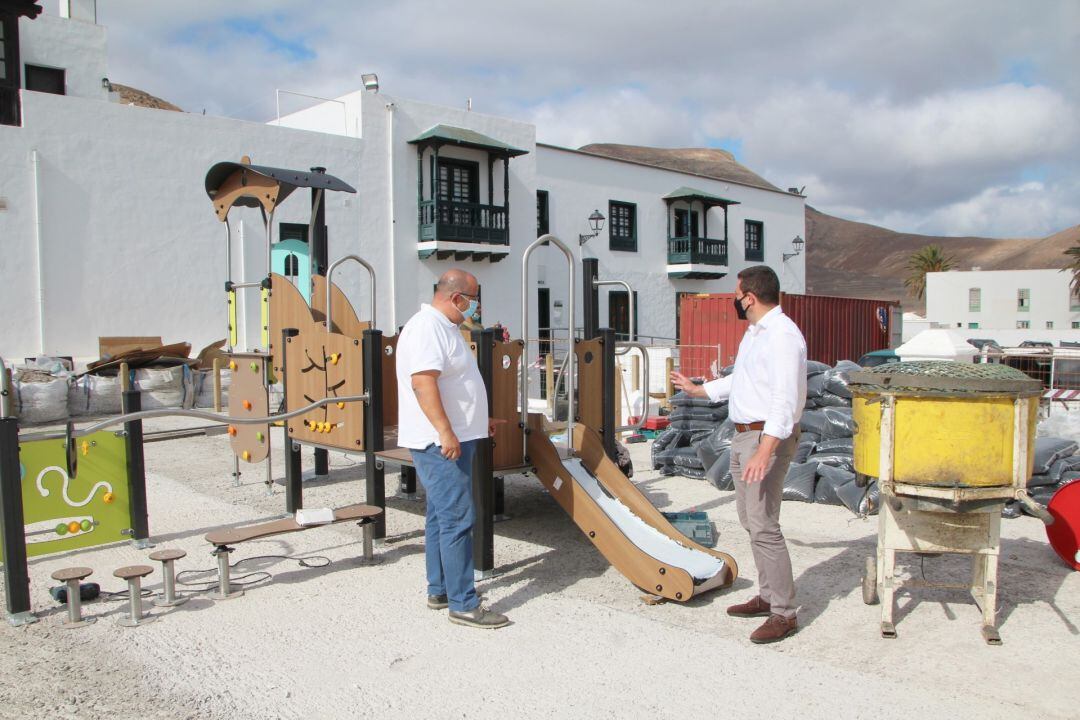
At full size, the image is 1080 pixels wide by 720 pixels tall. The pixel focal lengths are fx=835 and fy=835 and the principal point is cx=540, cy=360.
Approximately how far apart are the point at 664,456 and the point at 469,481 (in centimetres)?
513

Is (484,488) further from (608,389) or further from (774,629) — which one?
(774,629)

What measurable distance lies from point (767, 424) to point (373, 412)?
3.05 meters

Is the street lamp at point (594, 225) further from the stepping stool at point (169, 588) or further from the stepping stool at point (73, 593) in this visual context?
the stepping stool at point (73, 593)

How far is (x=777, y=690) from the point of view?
3.66m

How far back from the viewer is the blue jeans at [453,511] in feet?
14.4

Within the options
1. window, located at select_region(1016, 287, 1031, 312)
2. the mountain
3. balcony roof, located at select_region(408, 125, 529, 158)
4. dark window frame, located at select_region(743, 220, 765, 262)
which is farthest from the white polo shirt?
the mountain

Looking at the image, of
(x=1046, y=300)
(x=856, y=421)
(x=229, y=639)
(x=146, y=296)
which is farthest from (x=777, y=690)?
(x=1046, y=300)

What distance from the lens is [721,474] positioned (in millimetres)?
8320

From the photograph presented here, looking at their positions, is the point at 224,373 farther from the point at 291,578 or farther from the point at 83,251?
the point at 291,578

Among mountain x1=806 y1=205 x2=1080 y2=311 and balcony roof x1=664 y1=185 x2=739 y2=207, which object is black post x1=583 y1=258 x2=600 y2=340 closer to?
balcony roof x1=664 y1=185 x2=739 y2=207

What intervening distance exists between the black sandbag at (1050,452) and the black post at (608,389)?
12.0 feet

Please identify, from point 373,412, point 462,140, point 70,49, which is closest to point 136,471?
point 373,412

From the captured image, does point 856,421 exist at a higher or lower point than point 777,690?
higher

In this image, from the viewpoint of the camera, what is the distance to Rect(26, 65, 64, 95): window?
66.9 ft
